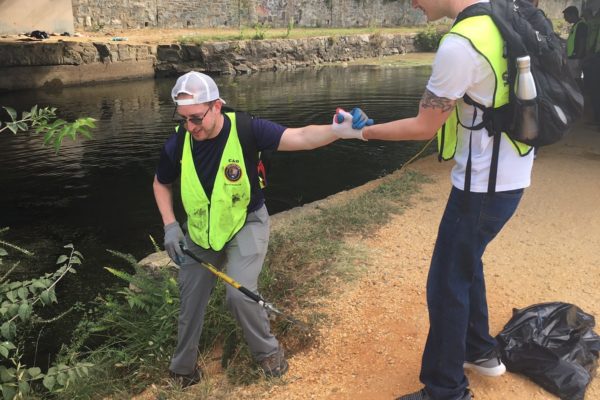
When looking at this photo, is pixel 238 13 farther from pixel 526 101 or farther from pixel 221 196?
pixel 526 101

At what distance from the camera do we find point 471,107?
2.15 m

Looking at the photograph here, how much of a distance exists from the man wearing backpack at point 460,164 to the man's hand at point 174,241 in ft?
3.86

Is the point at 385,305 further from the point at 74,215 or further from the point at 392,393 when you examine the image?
the point at 74,215

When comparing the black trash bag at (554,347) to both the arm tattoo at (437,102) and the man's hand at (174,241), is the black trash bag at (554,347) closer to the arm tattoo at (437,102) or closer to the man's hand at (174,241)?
the arm tattoo at (437,102)

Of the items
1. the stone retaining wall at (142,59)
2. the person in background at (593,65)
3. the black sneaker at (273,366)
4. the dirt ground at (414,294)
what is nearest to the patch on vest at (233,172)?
the black sneaker at (273,366)

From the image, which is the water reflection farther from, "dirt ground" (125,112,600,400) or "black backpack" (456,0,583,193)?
"black backpack" (456,0,583,193)

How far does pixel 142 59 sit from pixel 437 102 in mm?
20241

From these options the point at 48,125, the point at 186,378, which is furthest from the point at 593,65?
the point at 48,125

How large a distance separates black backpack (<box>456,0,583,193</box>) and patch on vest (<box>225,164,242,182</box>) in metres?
1.26

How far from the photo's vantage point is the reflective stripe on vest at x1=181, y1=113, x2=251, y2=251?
286 centimetres

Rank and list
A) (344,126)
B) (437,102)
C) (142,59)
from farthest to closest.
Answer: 1. (142,59)
2. (344,126)
3. (437,102)

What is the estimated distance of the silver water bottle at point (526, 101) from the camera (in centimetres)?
198

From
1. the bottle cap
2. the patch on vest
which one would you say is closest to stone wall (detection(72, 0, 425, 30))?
the patch on vest

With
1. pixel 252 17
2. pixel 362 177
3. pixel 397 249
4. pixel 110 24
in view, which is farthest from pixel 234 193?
pixel 252 17
